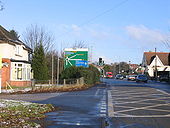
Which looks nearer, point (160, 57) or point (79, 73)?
point (79, 73)

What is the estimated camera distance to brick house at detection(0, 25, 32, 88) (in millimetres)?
32891

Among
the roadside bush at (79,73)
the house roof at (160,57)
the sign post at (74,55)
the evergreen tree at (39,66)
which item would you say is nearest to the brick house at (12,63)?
the evergreen tree at (39,66)

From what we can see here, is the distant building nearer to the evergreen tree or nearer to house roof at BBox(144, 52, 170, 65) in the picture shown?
house roof at BBox(144, 52, 170, 65)

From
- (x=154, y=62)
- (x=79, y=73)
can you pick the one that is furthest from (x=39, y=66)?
(x=154, y=62)

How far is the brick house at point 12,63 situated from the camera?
32891 millimetres

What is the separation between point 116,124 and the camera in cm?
954

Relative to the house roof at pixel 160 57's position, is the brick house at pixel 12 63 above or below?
below

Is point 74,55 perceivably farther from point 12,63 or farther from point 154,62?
point 154,62

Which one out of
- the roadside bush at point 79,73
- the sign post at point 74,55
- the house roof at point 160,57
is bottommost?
the roadside bush at point 79,73

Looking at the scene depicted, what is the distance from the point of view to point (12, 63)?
1361 inches

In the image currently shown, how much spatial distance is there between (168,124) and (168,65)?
86429 mm

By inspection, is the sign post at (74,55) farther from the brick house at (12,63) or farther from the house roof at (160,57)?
the house roof at (160,57)

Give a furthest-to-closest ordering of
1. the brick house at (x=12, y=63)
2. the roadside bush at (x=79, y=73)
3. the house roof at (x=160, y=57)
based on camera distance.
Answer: the house roof at (x=160, y=57) → the roadside bush at (x=79, y=73) → the brick house at (x=12, y=63)

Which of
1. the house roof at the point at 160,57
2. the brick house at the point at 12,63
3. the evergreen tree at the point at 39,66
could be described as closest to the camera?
the brick house at the point at 12,63
